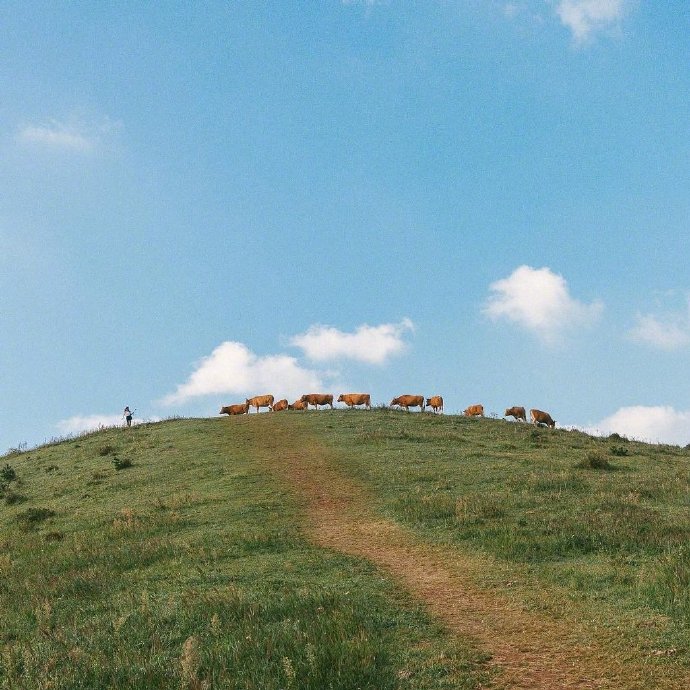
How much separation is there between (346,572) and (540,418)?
3927cm

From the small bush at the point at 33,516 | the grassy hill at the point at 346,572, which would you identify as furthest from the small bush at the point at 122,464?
the small bush at the point at 33,516

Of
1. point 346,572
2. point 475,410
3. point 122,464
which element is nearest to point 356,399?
point 475,410

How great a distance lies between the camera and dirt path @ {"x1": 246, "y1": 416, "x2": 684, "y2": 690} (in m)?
8.19

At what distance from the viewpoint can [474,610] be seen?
34.8 ft

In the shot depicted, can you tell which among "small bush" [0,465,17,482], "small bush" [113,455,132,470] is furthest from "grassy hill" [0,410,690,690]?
"small bush" [0,465,17,482]

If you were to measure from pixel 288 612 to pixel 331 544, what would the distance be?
534 cm

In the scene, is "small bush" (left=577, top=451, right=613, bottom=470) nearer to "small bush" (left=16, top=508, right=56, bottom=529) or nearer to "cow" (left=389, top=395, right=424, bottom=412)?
"small bush" (left=16, top=508, right=56, bottom=529)

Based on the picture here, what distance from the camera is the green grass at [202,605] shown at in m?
8.27

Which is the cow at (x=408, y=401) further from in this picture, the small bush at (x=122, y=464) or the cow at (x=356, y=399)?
the small bush at (x=122, y=464)

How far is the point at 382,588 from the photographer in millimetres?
11742

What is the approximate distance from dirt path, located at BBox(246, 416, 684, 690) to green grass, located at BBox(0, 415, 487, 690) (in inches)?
17.7

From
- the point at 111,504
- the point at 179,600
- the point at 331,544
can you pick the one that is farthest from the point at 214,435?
the point at 179,600

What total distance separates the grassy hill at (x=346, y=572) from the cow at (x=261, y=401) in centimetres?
2647

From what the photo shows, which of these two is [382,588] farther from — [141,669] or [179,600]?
[141,669]
